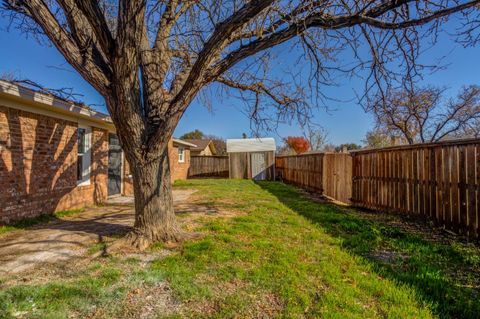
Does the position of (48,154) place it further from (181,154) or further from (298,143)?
(298,143)

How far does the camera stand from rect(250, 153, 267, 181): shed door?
2005 centimetres

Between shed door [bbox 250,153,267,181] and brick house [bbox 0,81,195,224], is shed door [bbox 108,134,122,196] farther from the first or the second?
shed door [bbox 250,153,267,181]

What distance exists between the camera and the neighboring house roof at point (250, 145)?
20320 mm

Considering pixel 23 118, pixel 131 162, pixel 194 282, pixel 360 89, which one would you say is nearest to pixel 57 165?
pixel 23 118

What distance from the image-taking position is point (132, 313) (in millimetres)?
2430

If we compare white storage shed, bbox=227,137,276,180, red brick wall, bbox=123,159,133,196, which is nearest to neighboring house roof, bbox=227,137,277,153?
white storage shed, bbox=227,137,276,180

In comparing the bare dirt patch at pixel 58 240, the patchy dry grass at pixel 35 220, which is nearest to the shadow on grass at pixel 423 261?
the bare dirt patch at pixel 58 240

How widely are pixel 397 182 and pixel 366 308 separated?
15.4ft

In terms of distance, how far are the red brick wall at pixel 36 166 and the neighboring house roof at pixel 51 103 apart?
0.31m

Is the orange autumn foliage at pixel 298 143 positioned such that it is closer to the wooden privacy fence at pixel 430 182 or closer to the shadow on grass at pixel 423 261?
the wooden privacy fence at pixel 430 182

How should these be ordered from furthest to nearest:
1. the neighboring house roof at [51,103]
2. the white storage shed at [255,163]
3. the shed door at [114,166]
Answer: the white storage shed at [255,163] < the shed door at [114,166] < the neighboring house roof at [51,103]

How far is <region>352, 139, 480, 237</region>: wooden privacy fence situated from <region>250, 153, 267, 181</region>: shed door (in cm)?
1236

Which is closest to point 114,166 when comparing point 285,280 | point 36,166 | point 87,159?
point 87,159

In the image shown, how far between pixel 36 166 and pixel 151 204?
147 inches
